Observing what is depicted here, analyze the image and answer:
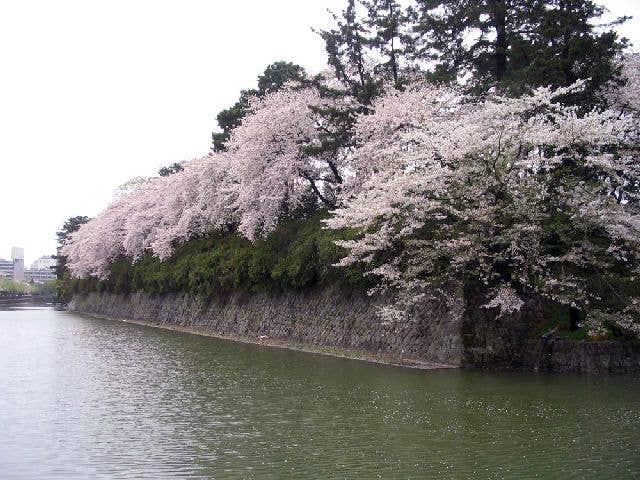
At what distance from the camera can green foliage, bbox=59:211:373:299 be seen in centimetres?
2264

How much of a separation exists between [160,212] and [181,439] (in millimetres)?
32477

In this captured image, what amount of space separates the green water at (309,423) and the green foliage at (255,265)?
17.9ft

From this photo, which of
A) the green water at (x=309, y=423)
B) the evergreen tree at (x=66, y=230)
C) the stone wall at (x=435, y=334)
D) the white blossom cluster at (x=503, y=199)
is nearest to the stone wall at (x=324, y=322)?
the stone wall at (x=435, y=334)

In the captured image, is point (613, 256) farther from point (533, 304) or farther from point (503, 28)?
point (503, 28)

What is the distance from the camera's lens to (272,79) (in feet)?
141

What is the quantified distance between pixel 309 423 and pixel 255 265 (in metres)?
17.1

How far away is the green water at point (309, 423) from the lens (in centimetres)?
788

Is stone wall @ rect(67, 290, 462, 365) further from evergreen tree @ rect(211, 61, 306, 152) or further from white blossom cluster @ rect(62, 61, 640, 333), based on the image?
evergreen tree @ rect(211, 61, 306, 152)

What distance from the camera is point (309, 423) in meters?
10.5

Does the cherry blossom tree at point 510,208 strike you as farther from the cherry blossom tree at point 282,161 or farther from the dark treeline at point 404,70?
the cherry blossom tree at point 282,161

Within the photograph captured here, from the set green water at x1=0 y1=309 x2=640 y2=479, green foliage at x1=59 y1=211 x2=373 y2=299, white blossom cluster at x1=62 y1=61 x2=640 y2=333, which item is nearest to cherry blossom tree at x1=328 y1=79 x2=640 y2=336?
white blossom cluster at x1=62 y1=61 x2=640 y2=333

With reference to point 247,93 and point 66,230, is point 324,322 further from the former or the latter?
point 66,230

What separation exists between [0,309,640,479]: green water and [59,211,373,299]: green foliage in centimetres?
547

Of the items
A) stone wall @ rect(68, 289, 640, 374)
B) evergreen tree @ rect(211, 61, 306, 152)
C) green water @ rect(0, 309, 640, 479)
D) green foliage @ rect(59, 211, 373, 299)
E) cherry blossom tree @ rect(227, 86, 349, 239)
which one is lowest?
green water @ rect(0, 309, 640, 479)
